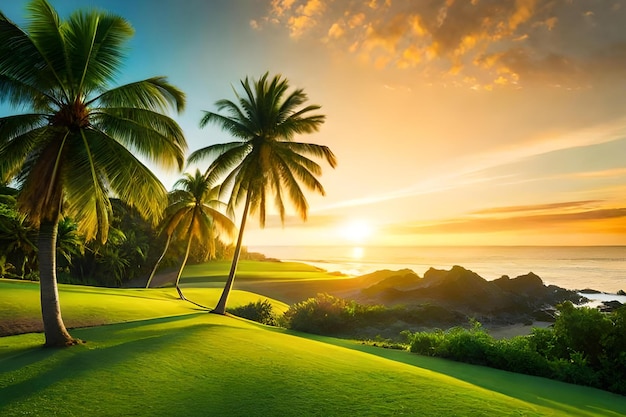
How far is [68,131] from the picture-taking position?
36.4ft

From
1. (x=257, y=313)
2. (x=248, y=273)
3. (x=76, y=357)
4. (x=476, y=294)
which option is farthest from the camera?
(x=248, y=273)

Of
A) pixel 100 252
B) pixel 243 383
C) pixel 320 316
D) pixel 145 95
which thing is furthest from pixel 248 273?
pixel 243 383

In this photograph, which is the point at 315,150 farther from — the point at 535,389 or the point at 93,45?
the point at 535,389

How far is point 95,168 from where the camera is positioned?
11.7 meters

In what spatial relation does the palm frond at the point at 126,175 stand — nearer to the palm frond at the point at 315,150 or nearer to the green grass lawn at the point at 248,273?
the palm frond at the point at 315,150

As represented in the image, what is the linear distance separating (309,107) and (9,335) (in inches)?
671

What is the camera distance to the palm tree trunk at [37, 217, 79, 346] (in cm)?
1045

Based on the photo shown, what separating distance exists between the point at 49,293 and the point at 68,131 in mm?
4760

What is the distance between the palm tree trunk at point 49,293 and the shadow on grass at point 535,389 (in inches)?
390

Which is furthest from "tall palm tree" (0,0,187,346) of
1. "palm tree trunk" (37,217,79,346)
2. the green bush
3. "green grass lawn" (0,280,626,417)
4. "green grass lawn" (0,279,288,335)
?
the green bush

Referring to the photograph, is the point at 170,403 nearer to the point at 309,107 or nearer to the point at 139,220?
the point at 309,107

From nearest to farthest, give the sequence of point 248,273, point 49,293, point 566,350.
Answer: point 49,293
point 566,350
point 248,273

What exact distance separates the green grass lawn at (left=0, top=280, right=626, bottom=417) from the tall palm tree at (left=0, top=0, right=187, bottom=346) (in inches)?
98.2

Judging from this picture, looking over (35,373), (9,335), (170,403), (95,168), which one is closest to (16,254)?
(9,335)
